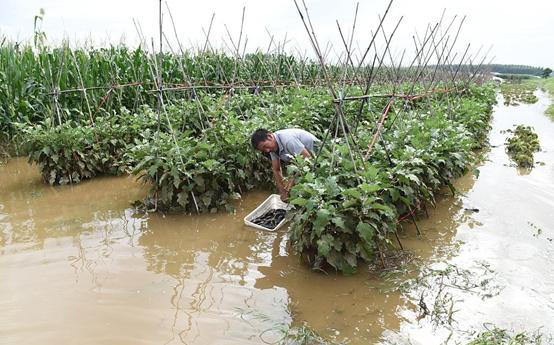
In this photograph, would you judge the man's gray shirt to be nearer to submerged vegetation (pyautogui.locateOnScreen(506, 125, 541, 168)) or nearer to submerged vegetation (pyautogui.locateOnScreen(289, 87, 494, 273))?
submerged vegetation (pyautogui.locateOnScreen(289, 87, 494, 273))

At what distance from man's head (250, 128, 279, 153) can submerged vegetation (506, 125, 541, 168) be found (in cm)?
644

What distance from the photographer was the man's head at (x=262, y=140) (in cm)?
541

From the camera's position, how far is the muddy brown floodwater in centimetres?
356

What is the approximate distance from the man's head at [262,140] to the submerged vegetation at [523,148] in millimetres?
6441

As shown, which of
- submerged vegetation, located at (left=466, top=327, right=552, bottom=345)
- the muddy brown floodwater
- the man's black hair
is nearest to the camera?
submerged vegetation, located at (left=466, top=327, right=552, bottom=345)

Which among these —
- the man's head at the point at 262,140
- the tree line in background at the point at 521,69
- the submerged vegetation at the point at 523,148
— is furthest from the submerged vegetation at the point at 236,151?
the tree line in background at the point at 521,69

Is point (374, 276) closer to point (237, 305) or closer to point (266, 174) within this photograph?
point (237, 305)

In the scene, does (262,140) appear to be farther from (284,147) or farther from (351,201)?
(351,201)

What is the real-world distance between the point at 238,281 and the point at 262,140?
1825mm

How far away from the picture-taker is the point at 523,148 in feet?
33.7

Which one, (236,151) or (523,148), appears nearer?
(236,151)

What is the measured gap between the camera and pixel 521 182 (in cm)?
810

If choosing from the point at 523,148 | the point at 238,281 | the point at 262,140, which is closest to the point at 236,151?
the point at 262,140

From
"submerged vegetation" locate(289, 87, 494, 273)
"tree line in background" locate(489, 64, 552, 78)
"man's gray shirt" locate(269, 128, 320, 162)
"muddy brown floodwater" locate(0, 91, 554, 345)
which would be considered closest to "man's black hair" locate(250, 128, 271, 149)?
"man's gray shirt" locate(269, 128, 320, 162)
